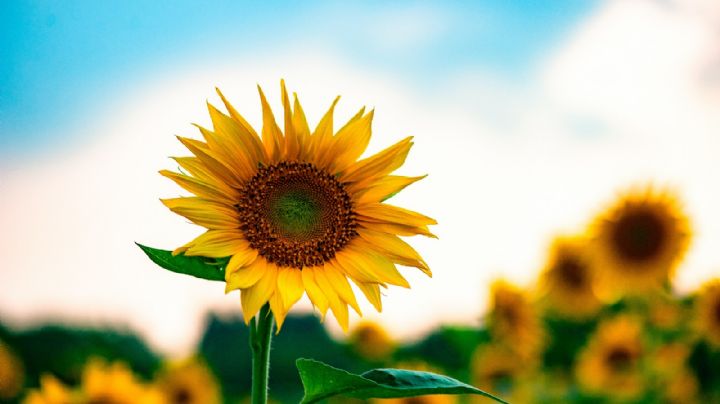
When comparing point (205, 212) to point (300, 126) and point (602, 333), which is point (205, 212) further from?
point (602, 333)

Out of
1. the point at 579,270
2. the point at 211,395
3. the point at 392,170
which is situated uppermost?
the point at 579,270

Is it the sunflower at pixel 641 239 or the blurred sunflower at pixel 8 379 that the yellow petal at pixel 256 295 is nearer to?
the blurred sunflower at pixel 8 379

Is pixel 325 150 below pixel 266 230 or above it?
above

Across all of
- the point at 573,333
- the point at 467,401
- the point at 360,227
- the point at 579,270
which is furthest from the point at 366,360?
the point at 573,333

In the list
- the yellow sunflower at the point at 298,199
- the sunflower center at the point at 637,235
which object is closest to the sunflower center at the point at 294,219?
the yellow sunflower at the point at 298,199

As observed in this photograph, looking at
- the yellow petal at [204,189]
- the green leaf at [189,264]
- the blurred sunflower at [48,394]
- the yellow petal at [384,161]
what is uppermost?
the yellow petal at [384,161]

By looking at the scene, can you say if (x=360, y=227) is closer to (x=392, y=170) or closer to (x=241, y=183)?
(x=392, y=170)

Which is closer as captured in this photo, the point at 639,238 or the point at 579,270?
the point at 639,238
